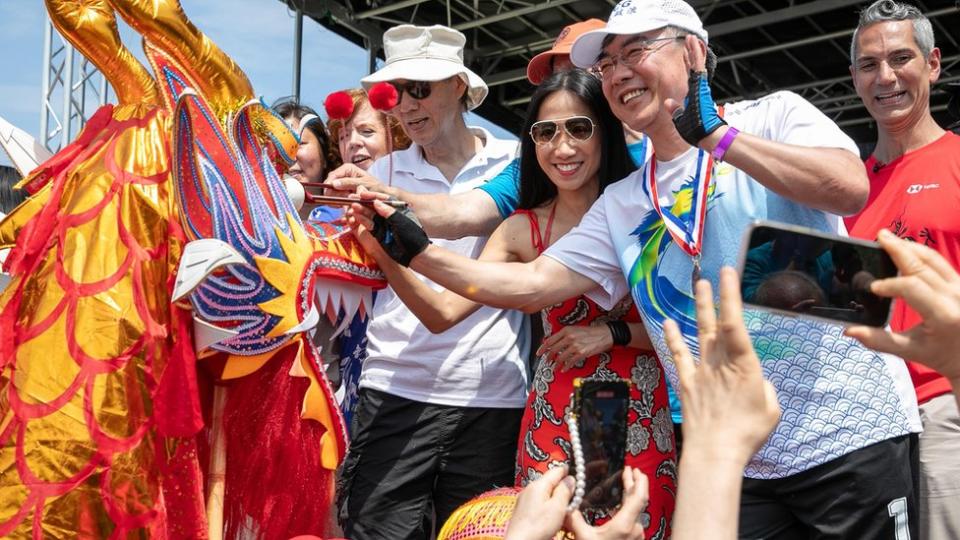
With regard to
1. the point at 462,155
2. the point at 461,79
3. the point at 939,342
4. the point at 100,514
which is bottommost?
the point at 100,514

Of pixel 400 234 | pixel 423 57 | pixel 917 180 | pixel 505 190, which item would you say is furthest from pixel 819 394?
pixel 423 57

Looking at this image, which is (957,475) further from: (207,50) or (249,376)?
(207,50)

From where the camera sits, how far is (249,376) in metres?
1.84

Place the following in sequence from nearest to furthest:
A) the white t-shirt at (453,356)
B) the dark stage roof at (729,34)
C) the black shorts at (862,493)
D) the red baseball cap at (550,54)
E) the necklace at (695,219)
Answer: the black shorts at (862,493) < the necklace at (695,219) < the white t-shirt at (453,356) < the red baseball cap at (550,54) < the dark stage roof at (729,34)

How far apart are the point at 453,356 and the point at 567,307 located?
0.38 meters

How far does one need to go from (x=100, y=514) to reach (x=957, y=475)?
174 cm

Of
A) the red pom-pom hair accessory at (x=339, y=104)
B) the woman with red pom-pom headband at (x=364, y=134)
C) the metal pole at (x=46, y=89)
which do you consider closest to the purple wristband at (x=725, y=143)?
the red pom-pom hair accessory at (x=339, y=104)

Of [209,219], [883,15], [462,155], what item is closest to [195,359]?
[209,219]

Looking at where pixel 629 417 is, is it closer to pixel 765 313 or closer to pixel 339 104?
pixel 765 313

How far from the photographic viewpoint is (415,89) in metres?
2.66

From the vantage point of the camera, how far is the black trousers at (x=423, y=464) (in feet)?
8.04

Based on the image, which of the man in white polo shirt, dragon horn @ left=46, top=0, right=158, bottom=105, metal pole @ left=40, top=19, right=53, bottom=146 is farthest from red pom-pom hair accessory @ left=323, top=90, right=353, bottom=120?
metal pole @ left=40, top=19, right=53, bottom=146

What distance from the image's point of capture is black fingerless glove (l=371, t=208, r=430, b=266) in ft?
6.58

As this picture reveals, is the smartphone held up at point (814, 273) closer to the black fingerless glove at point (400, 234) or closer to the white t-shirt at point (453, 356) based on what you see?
the black fingerless glove at point (400, 234)
